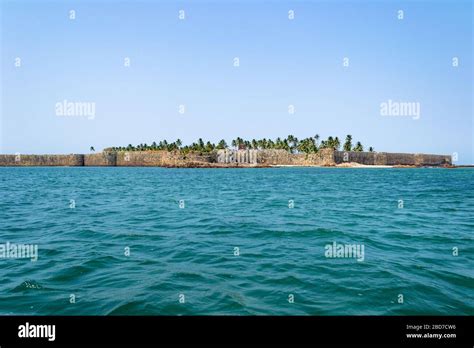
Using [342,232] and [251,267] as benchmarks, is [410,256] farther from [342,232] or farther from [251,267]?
[251,267]

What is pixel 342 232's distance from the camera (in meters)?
15.8

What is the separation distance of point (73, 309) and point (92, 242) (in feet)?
22.4

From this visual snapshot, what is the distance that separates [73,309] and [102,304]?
1.94ft

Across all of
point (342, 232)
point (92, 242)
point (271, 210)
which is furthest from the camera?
point (271, 210)
